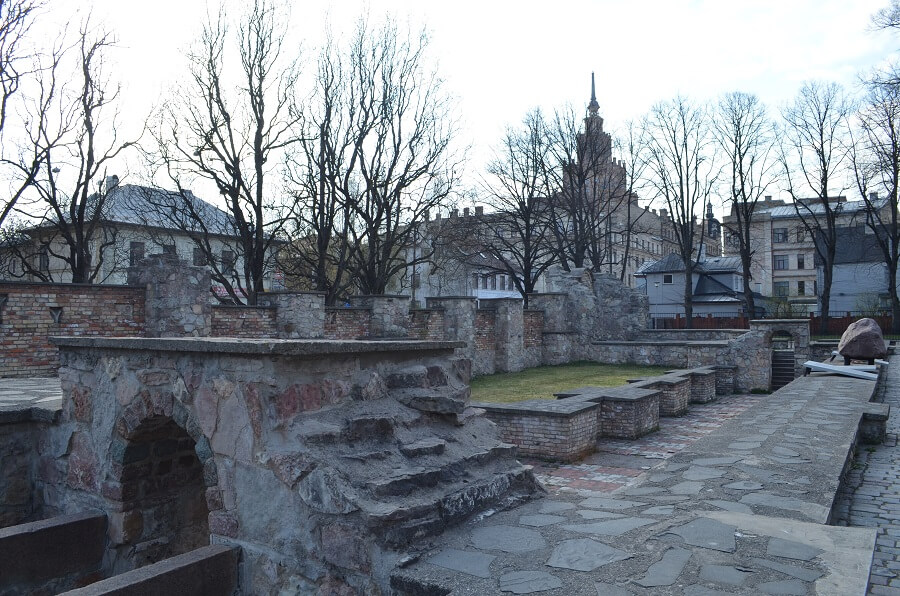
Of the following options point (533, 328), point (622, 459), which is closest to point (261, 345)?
point (622, 459)

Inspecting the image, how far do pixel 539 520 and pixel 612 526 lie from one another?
16.8 inches

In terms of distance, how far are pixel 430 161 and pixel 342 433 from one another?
20570 mm

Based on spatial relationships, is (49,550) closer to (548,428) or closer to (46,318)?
(548,428)

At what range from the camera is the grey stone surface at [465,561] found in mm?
3008

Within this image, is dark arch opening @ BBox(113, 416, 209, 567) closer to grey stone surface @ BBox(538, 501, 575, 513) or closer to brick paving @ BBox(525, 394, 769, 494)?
grey stone surface @ BBox(538, 501, 575, 513)

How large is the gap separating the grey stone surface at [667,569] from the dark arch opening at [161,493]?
332 centimetres

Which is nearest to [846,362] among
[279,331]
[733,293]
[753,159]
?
[279,331]

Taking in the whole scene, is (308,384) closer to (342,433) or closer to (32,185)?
(342,433)

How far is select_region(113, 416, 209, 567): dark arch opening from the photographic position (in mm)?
4629

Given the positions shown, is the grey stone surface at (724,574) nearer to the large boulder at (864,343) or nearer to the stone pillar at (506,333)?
the large boulder at (864,343)

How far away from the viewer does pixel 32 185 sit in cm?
1856

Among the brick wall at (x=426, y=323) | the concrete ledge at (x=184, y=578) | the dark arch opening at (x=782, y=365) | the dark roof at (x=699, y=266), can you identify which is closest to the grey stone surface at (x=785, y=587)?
the concrete ledge at (x=184, y=578)

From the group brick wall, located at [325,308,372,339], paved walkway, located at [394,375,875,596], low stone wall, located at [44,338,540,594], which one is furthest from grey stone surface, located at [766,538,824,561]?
brick wall, located at [325,308,372,339]

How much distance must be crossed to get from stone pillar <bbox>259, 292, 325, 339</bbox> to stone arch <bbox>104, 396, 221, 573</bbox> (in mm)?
9032
